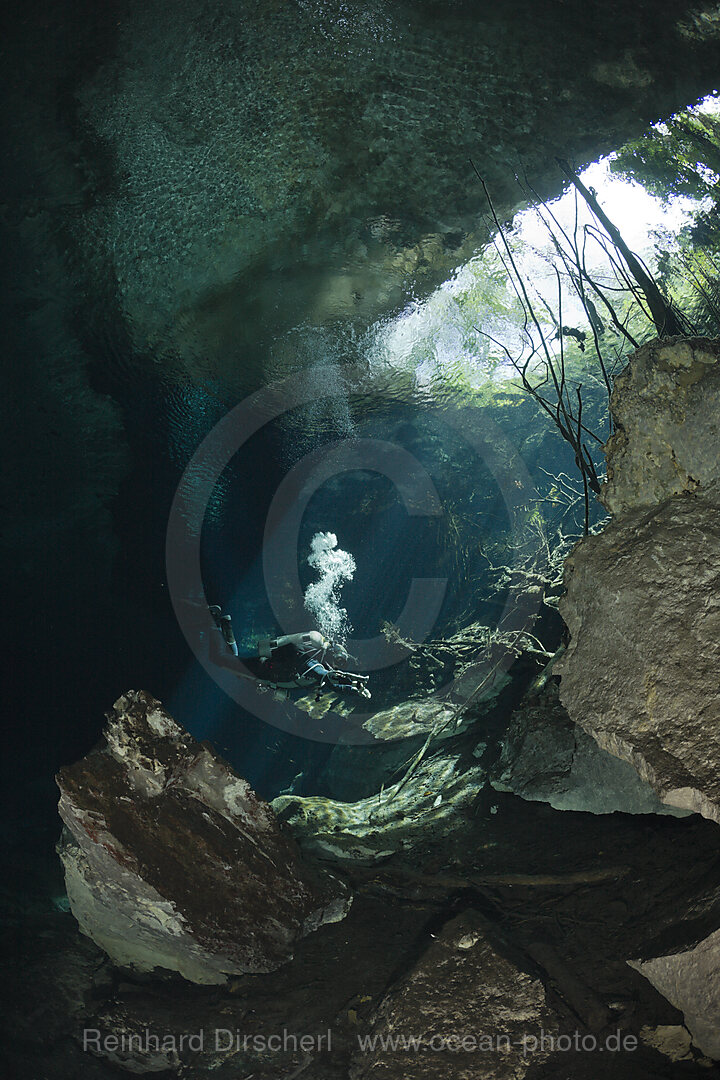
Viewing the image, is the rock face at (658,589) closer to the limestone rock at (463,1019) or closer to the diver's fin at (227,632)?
the limestone rock at (463,1019)

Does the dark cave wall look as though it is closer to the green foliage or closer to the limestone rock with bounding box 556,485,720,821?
the green foliage

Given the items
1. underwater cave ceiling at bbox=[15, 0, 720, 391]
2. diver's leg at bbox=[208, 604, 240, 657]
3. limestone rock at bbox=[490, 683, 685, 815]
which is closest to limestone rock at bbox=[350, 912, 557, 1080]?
limestone rock at bbox=[490, 683, 685, 815]

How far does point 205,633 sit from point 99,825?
9.67 meters

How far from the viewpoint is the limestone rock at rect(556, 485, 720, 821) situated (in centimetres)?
190

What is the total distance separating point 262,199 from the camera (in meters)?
4.70

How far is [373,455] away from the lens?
32.3 feet

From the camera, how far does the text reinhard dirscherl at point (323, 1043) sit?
1737 mm

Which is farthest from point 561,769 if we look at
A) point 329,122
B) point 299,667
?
point 299,667

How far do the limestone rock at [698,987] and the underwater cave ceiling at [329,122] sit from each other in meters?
5.26

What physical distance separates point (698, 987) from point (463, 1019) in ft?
2.70

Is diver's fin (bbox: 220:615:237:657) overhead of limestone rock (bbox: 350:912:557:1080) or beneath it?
overhead

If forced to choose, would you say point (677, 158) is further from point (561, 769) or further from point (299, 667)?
point (299, 667)

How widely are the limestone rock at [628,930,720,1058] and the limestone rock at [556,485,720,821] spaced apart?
40 cm

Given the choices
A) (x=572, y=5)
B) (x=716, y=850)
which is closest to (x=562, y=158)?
(x=572, y=5)
